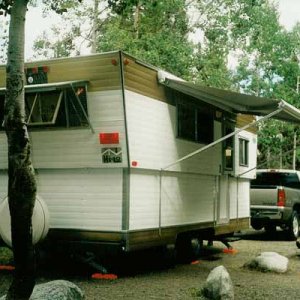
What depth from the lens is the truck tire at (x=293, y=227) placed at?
14028 millimetres

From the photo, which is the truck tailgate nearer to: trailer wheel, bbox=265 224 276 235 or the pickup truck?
the pickup truck

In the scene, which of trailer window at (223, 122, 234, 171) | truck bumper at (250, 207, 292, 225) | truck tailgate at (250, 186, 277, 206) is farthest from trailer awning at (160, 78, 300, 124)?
truck bumper at (250, 207, 292, 225)

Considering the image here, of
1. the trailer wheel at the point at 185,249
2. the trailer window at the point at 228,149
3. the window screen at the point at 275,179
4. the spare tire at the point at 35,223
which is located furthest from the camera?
the window screen at the point at 275,179

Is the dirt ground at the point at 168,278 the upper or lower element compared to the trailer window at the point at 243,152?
lower

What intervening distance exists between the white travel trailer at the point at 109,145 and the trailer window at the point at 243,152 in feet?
9.31

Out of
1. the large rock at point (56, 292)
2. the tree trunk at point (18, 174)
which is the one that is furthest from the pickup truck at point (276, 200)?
the tree trunk at point (18, 174)

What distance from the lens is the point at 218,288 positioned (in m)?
6.61

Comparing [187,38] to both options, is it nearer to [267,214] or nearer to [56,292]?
[267,214]

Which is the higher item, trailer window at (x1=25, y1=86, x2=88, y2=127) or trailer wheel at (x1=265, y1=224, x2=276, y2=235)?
trailer window at (x1=25, y1=86, x2=88, y2=127)

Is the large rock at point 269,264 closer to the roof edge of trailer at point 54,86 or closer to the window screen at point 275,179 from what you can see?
the roof edge of trailer at point 54,86

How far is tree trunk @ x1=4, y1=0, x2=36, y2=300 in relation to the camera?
488 cm

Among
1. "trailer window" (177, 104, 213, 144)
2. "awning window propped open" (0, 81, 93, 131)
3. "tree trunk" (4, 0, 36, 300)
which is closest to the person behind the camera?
"tree trunk" (4, 0, 36, 300)

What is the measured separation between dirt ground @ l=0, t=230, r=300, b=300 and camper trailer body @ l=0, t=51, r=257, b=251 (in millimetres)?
578

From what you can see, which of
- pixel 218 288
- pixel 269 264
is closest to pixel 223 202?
pixel 269 264
